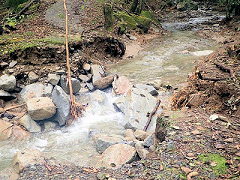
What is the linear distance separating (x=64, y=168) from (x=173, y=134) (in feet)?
6.44

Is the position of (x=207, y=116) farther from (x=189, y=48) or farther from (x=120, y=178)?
(x=189, y=48)

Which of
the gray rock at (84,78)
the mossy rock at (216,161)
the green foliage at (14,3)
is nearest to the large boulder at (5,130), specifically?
the gray rock at (84,78)

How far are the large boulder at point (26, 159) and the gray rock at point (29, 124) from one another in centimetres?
154

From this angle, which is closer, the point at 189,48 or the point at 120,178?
the point at 120,178

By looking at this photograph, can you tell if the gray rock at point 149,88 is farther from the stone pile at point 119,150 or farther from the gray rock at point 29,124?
the gray rock at point 29,124

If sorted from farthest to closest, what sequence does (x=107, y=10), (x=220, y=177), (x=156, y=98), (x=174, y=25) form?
(x=174, y=25) < (x=107, y=10) < (x=156, y=98) < (x=220, y=177)

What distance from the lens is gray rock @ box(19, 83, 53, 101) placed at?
729cm

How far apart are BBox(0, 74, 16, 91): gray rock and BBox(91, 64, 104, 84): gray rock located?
2.54 meters

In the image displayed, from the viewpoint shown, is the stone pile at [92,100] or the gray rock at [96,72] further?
the gray rock at [96,72]

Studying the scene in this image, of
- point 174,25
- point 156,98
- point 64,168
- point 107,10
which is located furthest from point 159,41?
point 64,168

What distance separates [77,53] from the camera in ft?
30.0

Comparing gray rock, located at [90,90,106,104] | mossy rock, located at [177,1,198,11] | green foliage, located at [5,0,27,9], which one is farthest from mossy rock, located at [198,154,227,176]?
mossy rock, located at [177,1,198,11]

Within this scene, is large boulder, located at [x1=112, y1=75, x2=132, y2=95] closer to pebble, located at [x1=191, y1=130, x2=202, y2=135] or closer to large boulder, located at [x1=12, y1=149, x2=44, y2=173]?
large boulder, located at [x1=12, y1=149, x2=44, y2=173]

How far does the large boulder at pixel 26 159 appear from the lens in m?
4.38
